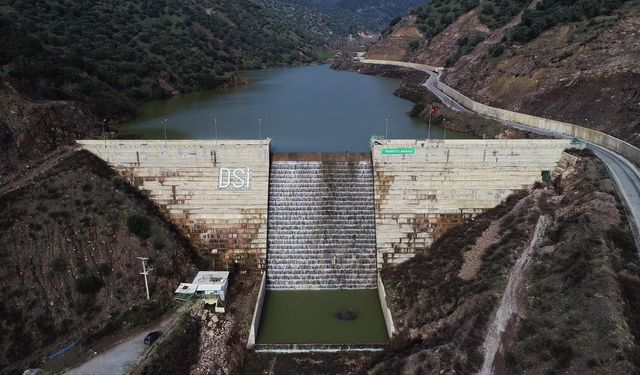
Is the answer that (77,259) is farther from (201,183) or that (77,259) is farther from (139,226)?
(201,183)

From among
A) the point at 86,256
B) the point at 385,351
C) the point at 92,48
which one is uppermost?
the point at 92,48

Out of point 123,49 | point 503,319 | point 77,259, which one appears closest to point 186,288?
point 77,259

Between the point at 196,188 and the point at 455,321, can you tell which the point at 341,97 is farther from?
the point at 455,321

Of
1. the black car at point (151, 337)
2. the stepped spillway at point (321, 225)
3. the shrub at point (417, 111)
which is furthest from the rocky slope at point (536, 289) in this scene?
the shrub at point (417, 111)

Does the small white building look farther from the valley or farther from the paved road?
the paved road

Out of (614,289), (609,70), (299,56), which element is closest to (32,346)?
(614,289)

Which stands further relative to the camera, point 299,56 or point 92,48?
point 299,56
